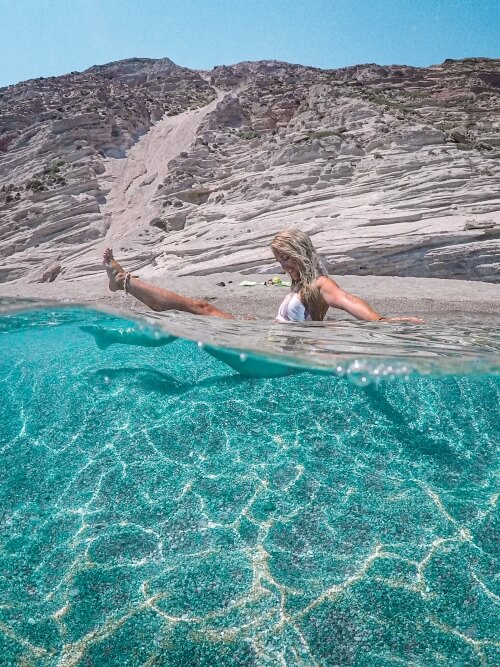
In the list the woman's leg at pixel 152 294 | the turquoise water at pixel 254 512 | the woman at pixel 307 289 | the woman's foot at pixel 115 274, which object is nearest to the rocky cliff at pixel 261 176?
the woman's leg at pixel 152 294

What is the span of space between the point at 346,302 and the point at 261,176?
1529cm

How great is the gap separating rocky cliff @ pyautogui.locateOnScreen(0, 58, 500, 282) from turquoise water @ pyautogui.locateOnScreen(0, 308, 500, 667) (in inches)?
326

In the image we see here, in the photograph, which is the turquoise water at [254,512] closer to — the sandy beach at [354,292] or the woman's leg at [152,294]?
the woman's leg at [152,294]

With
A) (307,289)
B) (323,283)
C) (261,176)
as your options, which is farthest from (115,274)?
(261,176)

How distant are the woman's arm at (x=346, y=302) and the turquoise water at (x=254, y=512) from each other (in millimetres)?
264

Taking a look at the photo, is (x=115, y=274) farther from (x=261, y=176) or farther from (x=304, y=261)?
(x=261, y=176)

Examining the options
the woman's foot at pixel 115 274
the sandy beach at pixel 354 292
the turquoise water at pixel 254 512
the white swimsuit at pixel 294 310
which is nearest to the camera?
the turquoise water at pixel 254 512

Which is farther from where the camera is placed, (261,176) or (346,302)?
(261,176)

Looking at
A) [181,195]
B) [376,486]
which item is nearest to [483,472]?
[376,486]

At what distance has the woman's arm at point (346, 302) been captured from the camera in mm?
4465

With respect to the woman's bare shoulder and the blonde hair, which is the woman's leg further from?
the woman's bare shoulder

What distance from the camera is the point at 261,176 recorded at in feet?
61.1

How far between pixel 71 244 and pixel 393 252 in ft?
46.6

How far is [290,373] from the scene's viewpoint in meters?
4.70
